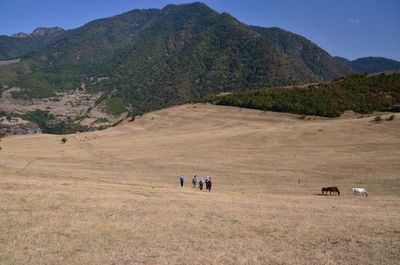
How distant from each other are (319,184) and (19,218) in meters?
26.9

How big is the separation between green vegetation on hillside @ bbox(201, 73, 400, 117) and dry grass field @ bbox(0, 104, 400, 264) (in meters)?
30.9

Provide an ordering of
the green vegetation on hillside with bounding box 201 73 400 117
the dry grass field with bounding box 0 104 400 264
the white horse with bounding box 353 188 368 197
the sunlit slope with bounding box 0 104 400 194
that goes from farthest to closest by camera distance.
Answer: the green vegetation on hillside with bounding box 201 73 400 117 → the sunlit slope with bounding box 0 104 400 194 → the white horse with bounding box 353 188 368 197 → the dry grass field with bounding box 0 104 400 264

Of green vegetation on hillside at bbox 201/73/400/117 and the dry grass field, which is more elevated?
green vegetation on hillside at bbox 201/73/400/117

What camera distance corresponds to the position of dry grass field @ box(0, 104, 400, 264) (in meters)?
11.7

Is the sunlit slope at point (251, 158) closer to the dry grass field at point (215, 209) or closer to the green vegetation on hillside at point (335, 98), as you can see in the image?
the dry grass field at point (215, 209)

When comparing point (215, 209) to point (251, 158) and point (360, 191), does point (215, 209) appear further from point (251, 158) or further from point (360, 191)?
point (251, 158)

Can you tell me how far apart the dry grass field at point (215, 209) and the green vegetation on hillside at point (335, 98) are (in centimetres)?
3087

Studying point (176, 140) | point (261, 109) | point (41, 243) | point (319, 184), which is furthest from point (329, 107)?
point (41, 243)

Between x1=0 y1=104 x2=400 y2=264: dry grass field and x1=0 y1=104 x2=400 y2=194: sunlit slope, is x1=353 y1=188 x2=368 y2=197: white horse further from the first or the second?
x1=0 y1=104 x2=400 y2=194: sunlit slope

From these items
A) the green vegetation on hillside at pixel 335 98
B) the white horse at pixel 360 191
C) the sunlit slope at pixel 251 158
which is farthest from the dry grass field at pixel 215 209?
the green vegetation on hillside at pixel 335 98

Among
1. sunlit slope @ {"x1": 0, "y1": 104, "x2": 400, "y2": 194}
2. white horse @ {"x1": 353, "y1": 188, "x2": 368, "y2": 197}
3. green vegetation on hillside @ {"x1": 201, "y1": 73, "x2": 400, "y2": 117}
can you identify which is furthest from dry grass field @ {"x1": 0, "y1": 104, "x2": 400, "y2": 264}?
green vegetation on hillside @ {"x1": 201, "y1": 73, "x2": 400, "y2": 117}

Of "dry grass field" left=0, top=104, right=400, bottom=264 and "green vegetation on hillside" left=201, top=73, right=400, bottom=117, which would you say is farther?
"green vegetation on hillside" left=201, top=73, right=400, bottom=117

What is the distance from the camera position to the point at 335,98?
269 feet

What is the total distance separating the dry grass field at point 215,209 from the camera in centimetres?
1169
